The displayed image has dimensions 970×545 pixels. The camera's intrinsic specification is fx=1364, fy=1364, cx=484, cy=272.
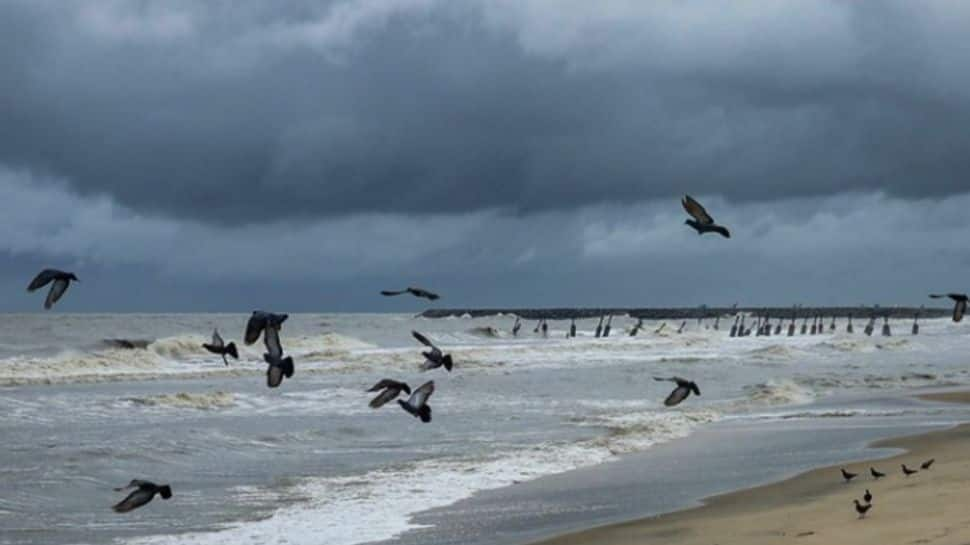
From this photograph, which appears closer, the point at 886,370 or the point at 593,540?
the point at 593,540

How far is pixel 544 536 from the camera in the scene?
12.7 meters

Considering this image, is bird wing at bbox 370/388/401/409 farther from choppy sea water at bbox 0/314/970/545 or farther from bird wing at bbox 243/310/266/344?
bird wing at bbox 243/310/266/344

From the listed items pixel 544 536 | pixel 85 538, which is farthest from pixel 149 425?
pixel 544 536

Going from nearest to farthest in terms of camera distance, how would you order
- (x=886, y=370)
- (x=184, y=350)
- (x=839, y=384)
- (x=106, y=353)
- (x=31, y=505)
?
(x=31, y=505)
(x=839, y=384)
(x=886, y=370)
(x=106, y=353)
(x=184, y=350)

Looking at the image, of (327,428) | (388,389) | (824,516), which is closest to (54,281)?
(388,389)

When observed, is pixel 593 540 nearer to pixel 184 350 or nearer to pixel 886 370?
pixel 886 370

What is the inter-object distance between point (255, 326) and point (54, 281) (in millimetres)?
1905

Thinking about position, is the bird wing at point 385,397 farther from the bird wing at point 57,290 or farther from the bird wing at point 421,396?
the bird wing at point 57,290

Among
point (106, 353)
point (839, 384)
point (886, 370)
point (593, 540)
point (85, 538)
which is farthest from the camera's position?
point (106, 353)

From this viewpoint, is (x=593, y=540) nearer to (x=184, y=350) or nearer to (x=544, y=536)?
(x=544, y=536)

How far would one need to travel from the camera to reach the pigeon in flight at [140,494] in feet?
38.6

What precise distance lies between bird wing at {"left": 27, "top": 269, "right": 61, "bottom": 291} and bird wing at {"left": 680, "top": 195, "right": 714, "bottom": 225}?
17.7 feet

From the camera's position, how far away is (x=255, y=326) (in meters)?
11.3

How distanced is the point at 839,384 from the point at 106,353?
2955 cm
